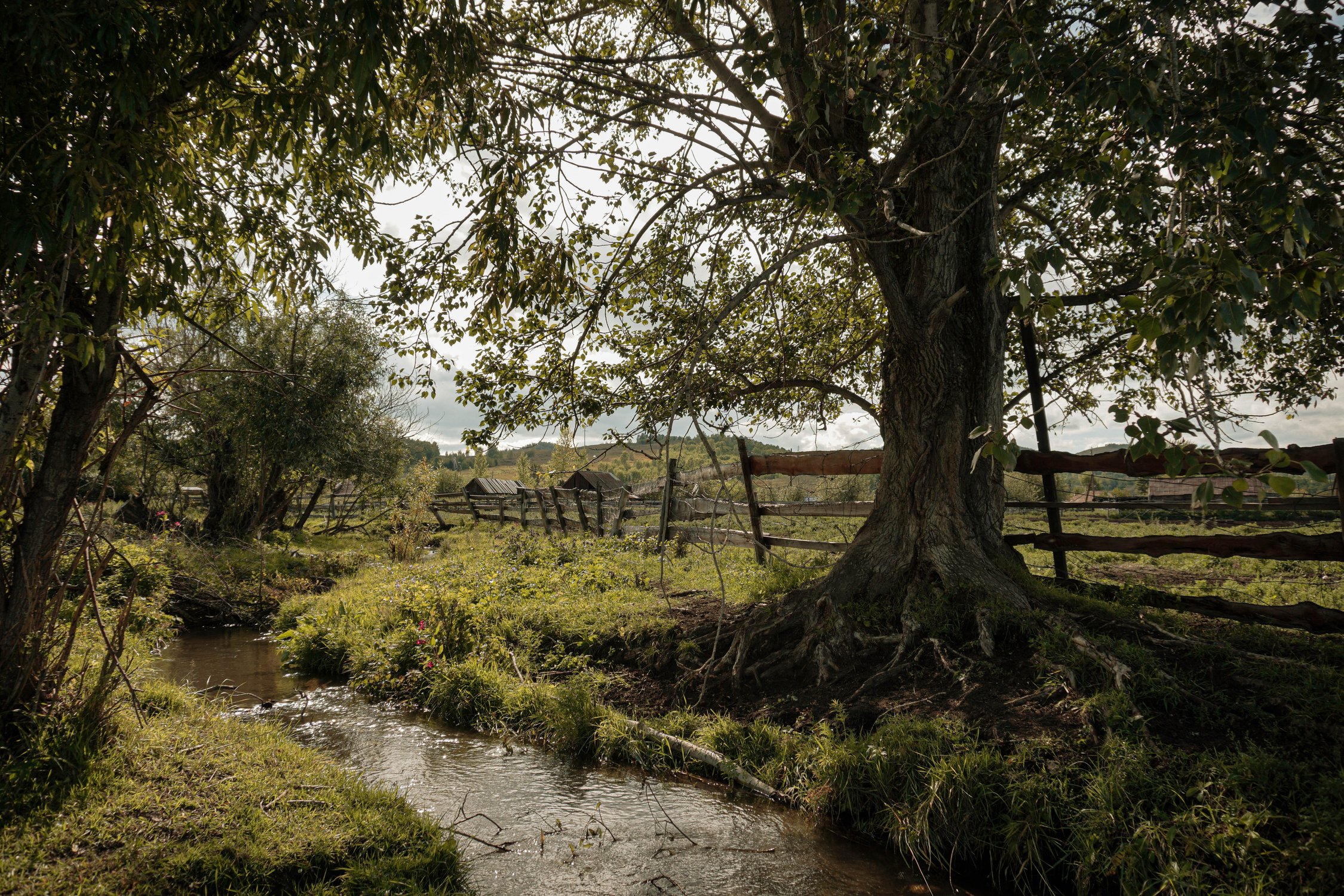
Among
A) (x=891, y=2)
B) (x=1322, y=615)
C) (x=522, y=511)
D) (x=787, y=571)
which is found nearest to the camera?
(x=1322, y=615)

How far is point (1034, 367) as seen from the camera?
269 inches

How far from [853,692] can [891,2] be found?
6.51 m

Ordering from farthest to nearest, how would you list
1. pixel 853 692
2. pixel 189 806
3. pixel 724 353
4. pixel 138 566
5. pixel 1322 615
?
pixel 138 566 < pixel 724 353 < pixel 853 692 < pixel 1322 615 < pixel 189 806

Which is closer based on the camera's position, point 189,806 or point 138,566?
point 189,806

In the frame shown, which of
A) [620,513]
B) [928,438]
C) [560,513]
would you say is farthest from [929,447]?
[560,513]

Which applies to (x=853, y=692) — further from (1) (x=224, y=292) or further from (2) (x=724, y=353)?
(1) (x=224, y=292)

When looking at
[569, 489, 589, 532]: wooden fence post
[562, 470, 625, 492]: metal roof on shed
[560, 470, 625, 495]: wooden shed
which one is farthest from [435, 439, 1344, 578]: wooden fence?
[562, 470, 625, 492]: metal roof on shed

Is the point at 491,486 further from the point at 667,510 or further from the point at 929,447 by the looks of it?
the point at 929,447

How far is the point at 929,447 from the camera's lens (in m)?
6.22

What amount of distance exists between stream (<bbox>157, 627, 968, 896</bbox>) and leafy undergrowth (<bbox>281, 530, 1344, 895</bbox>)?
217 mm

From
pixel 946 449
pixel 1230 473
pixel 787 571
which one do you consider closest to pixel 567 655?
pixel 787 571

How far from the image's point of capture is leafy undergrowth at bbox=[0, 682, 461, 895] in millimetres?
3201

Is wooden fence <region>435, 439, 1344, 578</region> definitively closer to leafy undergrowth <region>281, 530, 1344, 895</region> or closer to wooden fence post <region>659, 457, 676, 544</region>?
wooden fence post <region>659, 457, 676, 544</region>

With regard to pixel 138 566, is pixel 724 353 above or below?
above
